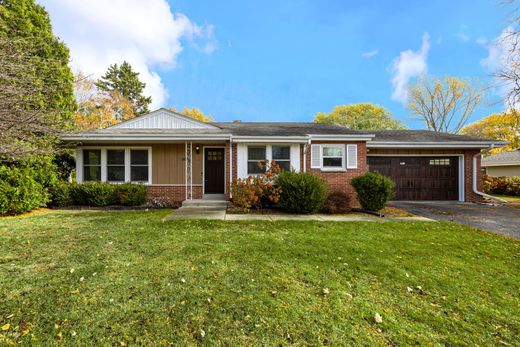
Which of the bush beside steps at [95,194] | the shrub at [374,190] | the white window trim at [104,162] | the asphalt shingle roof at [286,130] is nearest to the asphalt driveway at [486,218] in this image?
the shrub at [374,190]

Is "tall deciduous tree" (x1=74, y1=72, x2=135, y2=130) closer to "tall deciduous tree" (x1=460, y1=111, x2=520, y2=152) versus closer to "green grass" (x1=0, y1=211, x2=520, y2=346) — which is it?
"green grass" (x1=0, y1=211, x2=520, y2=346)

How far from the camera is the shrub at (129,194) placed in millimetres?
9055

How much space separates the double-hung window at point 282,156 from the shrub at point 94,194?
640cm

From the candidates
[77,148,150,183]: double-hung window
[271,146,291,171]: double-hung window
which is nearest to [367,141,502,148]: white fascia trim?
[271,146,291,171]: double-hung window

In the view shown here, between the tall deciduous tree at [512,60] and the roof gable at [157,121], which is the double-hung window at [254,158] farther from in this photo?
the tall deciduous tree at [512,60]

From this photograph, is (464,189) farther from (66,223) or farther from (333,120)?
(333,120)

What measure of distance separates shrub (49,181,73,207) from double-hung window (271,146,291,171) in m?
8.02

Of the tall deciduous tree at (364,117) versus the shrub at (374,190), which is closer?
the shrub at (374,190)

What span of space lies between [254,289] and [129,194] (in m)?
7.89

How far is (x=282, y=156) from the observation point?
32.9 feet

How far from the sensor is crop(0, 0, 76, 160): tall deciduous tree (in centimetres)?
516

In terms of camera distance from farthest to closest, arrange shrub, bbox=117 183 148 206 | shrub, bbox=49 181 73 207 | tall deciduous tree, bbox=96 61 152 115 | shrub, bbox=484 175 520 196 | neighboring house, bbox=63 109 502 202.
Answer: tall deciduous tree, bbox=96 61 152 115
shrub, bbox=484 175 520 196
neighboring house, bbox=63 109 502 202
shrub, bbox=117 183 148 206
shrub, bbox=49 181 73 207

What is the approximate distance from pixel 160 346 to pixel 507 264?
5.22 m

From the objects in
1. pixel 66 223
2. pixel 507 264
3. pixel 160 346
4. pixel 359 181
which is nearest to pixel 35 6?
pixel 66 223
